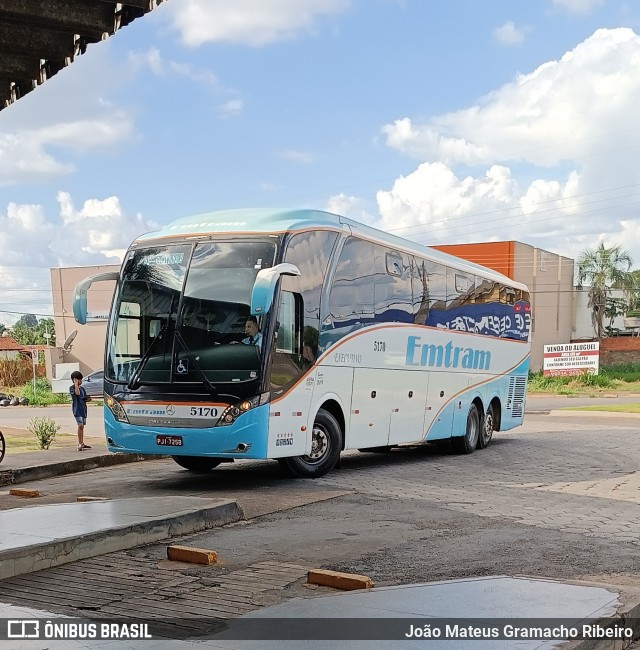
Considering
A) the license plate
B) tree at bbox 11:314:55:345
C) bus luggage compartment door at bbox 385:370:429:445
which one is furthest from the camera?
tree at bbox 11:314:55:345

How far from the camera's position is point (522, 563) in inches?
294

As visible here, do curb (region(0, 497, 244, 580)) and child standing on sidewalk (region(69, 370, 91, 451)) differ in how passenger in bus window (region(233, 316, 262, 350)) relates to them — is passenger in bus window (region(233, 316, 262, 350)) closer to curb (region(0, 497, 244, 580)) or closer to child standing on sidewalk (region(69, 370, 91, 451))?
curb (region(0, 497, 244, 580))

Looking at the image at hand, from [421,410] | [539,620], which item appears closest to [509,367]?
[421,410]

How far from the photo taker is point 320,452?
13281mm

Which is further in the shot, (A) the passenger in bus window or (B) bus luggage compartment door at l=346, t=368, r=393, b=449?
(B) bus luggage compartment door at l=346, t=368, r=393, b=449

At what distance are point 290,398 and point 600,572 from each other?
5.82m

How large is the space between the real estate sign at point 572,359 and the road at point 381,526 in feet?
112

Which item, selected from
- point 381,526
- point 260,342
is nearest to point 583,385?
point 260,342

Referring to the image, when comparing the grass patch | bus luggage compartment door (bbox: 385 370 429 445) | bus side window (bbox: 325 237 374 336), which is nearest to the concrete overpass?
bus side window (bbox: 325 237 374 336)

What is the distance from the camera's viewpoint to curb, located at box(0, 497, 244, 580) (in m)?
7.05

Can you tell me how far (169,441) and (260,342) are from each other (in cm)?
186

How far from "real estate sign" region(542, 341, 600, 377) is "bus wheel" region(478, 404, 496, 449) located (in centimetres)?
3098

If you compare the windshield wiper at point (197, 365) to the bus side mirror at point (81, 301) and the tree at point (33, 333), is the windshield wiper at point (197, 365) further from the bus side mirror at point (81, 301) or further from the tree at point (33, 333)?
the tree at point (33, 333)

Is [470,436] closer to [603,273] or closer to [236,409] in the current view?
[236,409]
